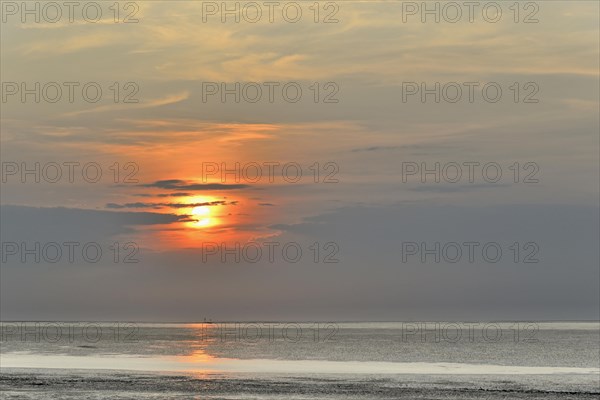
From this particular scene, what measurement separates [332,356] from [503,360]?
17.9 meters

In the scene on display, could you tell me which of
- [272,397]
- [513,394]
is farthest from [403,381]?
[272,397]

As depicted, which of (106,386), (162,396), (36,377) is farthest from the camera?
(36,377)

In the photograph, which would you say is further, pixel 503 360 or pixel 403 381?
pixel 503 360

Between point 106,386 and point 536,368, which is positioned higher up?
point 106,386

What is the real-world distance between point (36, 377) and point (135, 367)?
1833cm

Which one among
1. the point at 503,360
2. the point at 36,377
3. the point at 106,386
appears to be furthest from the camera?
the point at 503,360

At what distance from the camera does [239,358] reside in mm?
100938

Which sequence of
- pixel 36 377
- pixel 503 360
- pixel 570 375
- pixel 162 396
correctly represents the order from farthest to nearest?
pixel 503 360
pixel 570 375
pixel 36 377
pixel 162 396

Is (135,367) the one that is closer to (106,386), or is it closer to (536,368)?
(106,386)

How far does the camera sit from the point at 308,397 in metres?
51.8

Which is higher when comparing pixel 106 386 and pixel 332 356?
pixel 106 386

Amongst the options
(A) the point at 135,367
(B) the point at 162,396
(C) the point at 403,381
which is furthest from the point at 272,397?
(A) the point at 135,367

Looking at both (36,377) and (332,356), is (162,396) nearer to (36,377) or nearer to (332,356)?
(36,377)

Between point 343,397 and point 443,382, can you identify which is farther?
point 443,382
